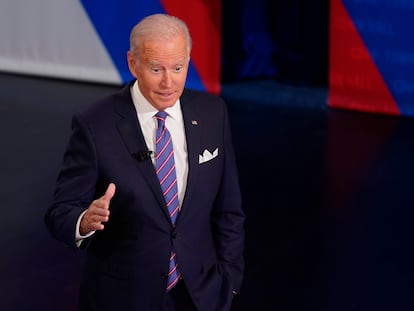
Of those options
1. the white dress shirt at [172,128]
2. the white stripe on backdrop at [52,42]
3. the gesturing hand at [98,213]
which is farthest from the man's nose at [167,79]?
the white stripe on backdrop at [52,42]

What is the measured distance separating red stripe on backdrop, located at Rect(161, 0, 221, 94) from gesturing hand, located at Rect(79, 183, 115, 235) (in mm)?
5986

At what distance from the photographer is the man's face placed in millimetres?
1812

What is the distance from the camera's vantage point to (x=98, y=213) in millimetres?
1747

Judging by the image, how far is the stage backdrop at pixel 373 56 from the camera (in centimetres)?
669

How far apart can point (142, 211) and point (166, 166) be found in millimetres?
118

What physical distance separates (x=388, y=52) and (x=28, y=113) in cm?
299

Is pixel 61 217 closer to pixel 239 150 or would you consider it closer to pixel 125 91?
pixel 125 91

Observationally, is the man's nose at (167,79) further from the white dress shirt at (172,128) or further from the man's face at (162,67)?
the white dress shirt at (172,128)

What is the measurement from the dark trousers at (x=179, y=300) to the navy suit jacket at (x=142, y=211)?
3 cm

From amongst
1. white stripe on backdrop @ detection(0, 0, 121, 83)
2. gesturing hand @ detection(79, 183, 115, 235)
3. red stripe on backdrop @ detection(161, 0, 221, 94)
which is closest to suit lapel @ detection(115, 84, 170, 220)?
gesturing hand @ detection(79, 183, 115, 235)

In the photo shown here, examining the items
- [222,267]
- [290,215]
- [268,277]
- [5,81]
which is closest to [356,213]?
[290,215]

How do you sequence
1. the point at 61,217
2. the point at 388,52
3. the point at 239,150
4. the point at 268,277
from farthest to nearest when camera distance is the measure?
the point at 388,52
the point at 239,150
the point at 268,277
the point at 61,217

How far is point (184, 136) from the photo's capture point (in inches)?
78.7

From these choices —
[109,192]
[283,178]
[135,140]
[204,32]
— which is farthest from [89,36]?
[109,192]
